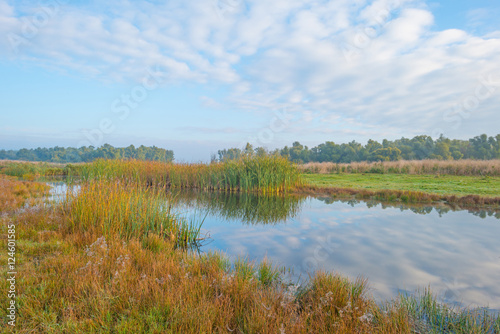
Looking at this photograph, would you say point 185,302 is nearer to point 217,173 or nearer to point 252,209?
point 252,209

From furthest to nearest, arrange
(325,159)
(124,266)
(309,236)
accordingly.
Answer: (325,159) < (309,236) < (124,266)

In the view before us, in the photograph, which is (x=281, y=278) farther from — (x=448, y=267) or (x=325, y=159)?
(x=325, y=159)

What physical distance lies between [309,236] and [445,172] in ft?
83.8

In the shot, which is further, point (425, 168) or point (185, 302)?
point (425, 168)

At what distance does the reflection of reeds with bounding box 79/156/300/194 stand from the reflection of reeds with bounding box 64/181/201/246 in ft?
25.3

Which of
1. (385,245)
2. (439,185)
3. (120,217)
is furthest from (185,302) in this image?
(439,185)

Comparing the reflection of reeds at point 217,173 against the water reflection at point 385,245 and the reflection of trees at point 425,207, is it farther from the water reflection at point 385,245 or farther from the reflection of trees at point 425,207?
the water reflection at point 385,245

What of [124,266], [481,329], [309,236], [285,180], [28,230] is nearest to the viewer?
[481,329]

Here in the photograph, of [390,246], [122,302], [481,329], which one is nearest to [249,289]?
[122,302]

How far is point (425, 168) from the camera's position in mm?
27266

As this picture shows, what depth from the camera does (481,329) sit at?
2879 millimetres

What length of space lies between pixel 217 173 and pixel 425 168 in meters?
22.4

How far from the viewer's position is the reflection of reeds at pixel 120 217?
557cm

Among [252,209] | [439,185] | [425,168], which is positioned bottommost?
[252,209]
